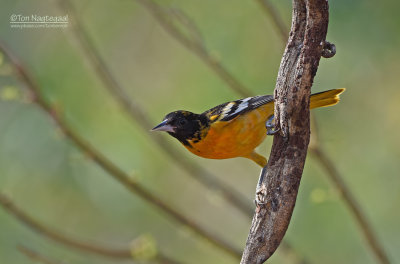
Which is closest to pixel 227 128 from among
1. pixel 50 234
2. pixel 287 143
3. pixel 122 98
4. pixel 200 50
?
pixel 200 50

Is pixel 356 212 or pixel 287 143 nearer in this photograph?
pixel 287 143

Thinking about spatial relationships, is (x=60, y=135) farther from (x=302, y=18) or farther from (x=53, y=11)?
(x=53, y=11)

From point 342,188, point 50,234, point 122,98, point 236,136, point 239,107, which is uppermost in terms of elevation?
point 122,98

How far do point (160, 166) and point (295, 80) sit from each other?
197 inches

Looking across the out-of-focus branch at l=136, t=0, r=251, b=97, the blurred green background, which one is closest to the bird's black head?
the out-of-focus branch at l=136, t=0, r=251, b=97

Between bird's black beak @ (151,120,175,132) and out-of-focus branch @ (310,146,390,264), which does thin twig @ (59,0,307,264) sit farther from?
out-of-focus branch @ (310,146,390,264)

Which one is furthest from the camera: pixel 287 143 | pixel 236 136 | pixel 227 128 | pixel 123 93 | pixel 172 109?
pixel 172 109

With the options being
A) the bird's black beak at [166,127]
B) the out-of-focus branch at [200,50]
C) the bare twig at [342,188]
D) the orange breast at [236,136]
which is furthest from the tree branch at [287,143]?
the out-of-focus branch at [200,50]

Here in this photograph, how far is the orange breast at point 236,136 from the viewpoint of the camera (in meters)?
3.94

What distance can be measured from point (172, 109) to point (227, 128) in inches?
100

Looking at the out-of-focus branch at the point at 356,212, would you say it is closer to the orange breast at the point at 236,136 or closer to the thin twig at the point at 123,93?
the orange breast at the point at 236,136

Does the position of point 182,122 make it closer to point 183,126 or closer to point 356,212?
point 183,126

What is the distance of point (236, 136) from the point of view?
3.99m

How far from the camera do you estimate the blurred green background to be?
5.95 metres
